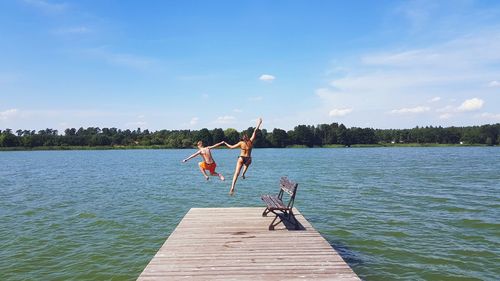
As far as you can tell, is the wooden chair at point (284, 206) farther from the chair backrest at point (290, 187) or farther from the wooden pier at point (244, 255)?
the wooden pier at point (244, 255)

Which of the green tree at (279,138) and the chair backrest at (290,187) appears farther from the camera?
the green tree at (279,138)

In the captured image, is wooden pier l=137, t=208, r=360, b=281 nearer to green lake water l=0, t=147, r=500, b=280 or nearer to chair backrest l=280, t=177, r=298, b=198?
chair backrest l=280, t=177, r=298, b=198

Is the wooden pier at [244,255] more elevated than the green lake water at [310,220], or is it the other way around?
the wooden pier at [244,255]

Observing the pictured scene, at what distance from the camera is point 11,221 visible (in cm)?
2122

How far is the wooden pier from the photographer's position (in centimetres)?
860

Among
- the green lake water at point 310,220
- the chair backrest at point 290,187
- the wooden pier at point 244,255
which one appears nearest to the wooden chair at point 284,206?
the chair backrest at point 290,187

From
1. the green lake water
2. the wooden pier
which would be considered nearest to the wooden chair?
the wooden pier

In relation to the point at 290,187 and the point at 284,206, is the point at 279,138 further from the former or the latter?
the point at 284,206

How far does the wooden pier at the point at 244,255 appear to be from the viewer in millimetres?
8602

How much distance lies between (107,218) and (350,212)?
14.4 m

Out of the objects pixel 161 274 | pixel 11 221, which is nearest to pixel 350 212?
pixel 161 274

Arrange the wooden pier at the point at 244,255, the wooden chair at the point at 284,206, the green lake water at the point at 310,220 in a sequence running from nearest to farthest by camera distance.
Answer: the wooden pier at the point at 244,255 < the wooden chair at the point at 284,206 < the green lake water at the point at 310,220

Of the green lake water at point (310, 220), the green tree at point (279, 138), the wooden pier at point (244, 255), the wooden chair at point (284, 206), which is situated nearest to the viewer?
the wooden pier at point (244, 255)

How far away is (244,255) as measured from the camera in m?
9.96
